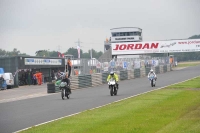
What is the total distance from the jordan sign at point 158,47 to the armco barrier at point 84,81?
120ft

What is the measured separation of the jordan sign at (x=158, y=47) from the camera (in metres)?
72.1

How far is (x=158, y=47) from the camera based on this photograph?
7469 cm

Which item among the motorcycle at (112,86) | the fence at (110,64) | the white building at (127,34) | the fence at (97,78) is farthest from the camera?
the white building at (127,34)

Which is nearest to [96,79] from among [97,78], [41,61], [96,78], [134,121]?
[96,78]

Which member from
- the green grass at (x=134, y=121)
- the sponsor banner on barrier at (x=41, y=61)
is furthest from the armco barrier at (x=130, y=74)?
the green grass at (x=134, y=121)

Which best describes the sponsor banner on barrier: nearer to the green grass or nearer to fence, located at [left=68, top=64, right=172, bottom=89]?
fence, located at [left=68, top=64, right=172, bottom=89]

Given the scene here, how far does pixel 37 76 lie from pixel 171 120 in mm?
36513

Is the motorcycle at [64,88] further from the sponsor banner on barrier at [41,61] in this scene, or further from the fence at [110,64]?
the sponsor banner on barrier at [41,61]

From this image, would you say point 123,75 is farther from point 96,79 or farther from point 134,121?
point 134,121

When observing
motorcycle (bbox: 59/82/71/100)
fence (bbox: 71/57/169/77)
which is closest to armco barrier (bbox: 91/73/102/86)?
fence (bbox: 71/57/169/77)

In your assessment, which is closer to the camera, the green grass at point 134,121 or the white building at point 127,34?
the green grass at point 134,121

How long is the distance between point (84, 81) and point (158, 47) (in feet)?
129

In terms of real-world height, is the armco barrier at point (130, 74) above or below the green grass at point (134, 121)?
above

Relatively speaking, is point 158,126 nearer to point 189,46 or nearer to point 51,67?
point 51,67
